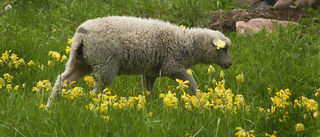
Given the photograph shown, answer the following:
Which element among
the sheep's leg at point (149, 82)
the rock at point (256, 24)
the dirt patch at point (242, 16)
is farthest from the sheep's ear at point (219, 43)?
the dirt patch at point (242, 16)

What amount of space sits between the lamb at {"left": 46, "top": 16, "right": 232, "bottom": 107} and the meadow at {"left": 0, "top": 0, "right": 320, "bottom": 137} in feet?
0.64

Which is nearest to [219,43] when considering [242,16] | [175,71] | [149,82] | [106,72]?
[175,71]

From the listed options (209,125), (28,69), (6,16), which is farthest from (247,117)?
(6,16)

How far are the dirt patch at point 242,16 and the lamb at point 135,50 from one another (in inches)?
114

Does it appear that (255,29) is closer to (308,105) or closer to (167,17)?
(167,17)

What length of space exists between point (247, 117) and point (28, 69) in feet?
10.0

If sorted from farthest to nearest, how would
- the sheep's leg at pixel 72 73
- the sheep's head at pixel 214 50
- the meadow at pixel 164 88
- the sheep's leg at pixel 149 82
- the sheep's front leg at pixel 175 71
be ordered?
1. the sheep's leg at pixel 149 82
2. the sheep's head at pixel 214 50
3. the sheep's front leg at pixel 175 71
4. the sheep's leg at pixel 72 73
5. the meadow at pixel 164 88

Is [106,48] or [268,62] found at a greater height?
[106,48]

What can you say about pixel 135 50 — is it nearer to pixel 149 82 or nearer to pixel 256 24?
pixel 149 82

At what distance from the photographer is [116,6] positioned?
31.2ft

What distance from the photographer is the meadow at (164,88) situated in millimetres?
3625

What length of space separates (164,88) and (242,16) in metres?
3.74

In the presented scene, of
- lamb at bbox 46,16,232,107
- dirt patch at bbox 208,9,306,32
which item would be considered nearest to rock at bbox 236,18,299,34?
dirt patch at bbox 208,9,306,32

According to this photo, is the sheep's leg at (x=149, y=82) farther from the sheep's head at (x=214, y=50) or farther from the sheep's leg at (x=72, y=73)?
the sheep's leg at (x=72, y=73)
